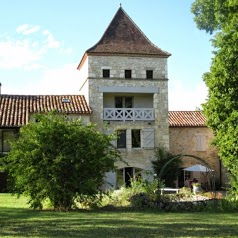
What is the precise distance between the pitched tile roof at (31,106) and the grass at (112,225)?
1468 centimetres

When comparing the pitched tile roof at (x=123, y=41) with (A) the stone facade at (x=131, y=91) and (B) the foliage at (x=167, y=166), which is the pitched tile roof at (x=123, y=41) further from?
(B) the foliage at (x=167, y=166)

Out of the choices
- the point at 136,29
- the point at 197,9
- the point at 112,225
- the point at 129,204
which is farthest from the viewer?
the point at 136,29

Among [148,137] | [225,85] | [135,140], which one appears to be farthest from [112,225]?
[135,140]

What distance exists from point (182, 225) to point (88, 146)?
18.8 ft

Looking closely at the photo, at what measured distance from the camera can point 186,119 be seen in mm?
33438

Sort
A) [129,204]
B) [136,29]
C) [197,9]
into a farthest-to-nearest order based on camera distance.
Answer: [136,29], [197,9], [129,204]

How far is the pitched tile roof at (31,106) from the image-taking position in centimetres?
2909

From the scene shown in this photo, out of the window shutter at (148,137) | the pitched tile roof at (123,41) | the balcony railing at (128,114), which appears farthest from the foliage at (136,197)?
the pitched tile roof at (123,41)

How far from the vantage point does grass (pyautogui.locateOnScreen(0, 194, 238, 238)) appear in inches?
397

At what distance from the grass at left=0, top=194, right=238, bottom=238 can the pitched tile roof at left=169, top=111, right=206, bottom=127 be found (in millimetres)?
18197

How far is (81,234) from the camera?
1009 cm

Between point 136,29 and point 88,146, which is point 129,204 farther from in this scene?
point 136,29

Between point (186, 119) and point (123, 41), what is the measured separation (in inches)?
280

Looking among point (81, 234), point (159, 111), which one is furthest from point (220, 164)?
point (81, 234)
